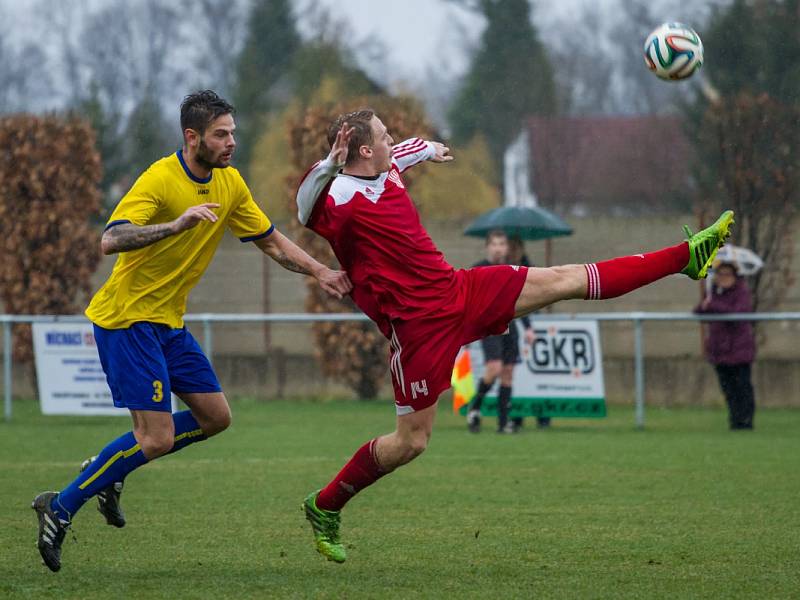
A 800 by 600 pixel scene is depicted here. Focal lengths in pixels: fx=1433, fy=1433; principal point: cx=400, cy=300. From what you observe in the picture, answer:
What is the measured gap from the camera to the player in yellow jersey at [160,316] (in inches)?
273

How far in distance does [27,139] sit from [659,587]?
17.1m

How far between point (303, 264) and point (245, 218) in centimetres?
39

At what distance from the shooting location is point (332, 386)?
2112 centimetres

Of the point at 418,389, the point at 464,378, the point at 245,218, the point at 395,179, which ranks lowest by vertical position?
the point at 464,378

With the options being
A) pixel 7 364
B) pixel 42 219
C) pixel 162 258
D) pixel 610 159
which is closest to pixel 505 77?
pixel 610 159

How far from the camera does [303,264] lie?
24.4ft

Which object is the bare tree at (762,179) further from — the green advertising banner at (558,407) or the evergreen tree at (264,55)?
the evergreen tree at (264,55)

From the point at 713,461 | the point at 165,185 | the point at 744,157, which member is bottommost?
the point at 713,461

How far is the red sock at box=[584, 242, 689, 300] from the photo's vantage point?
698 cm

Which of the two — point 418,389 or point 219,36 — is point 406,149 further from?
point 219,36

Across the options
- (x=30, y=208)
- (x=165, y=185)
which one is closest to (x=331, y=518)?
(x=165, y=185)

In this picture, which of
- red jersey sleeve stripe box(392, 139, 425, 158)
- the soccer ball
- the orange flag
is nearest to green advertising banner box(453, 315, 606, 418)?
the orange flag

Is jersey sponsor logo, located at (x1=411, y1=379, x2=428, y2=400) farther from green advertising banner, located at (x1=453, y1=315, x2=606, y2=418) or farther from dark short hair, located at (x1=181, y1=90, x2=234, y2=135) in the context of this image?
green advertising banner, located at (x1=453, y1=315, x2=606, y2=418)

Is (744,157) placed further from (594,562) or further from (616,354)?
(594,562)
